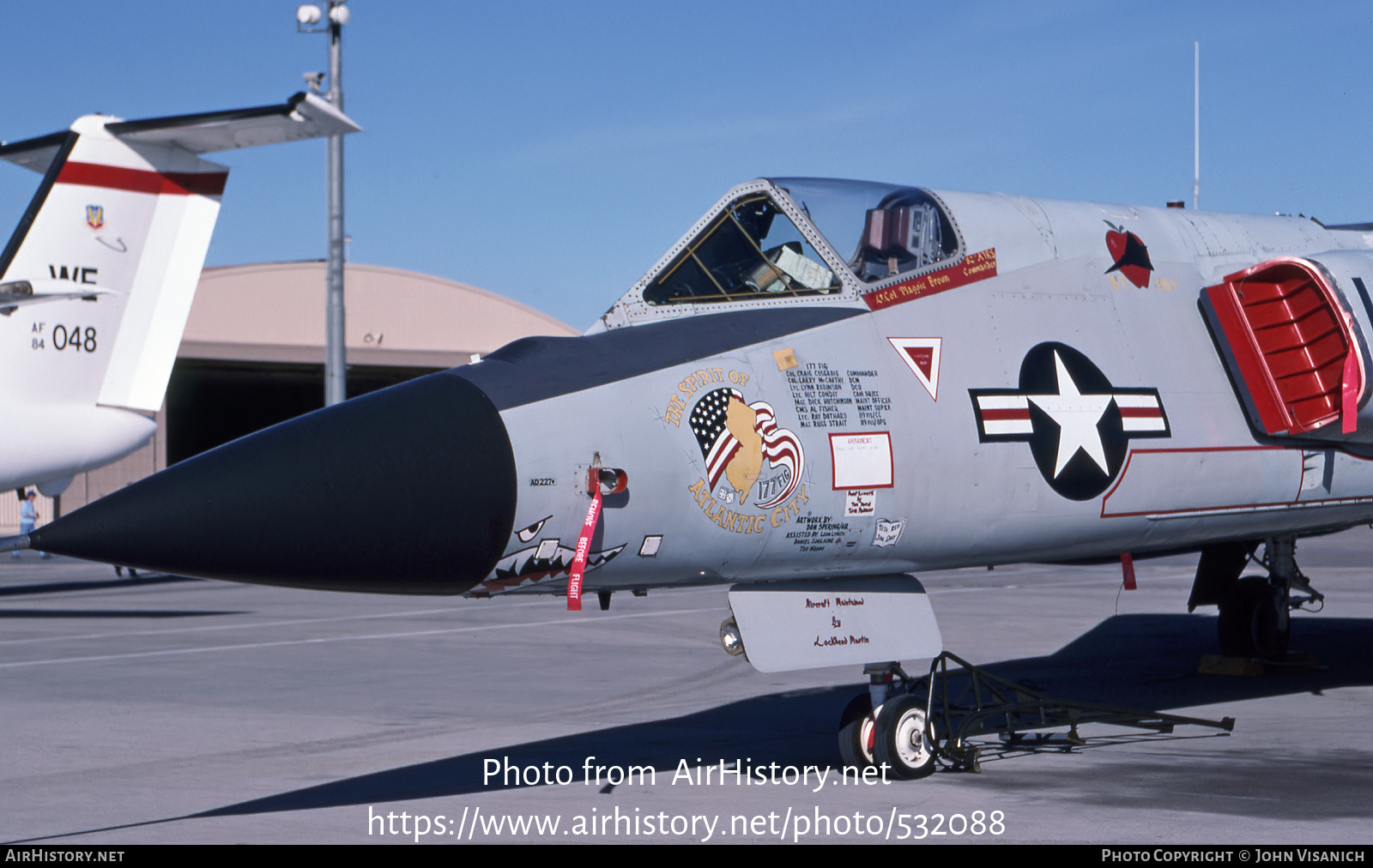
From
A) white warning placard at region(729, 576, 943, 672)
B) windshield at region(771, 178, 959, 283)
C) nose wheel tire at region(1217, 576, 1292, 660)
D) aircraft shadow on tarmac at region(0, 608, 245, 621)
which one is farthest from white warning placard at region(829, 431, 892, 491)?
aircraft shadow on tarmac at region(0, 608, 245, 621)

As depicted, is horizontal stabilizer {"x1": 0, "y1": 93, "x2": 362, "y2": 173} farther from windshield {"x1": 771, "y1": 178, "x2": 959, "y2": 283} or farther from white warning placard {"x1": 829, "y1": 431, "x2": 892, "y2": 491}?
white warning placard {"x1": 829, "y1": 431, "x2": 892, "y2": 491}

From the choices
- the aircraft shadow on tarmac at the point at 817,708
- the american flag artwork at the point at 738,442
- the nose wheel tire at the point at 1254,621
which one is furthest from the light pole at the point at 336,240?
the american flag artwork at the point at 738,442

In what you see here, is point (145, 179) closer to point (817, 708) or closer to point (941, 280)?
point (817, 708)

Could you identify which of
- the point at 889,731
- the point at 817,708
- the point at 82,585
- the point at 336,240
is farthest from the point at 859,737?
the point at 82,585

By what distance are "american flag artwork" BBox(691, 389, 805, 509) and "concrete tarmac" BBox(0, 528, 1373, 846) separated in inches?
62.0

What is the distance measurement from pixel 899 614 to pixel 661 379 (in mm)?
1884

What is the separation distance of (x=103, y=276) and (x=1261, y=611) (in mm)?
12399

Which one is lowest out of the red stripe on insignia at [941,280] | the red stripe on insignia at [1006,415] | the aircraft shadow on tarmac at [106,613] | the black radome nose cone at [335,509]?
the aircraft shadow on tarmac at [106,613]

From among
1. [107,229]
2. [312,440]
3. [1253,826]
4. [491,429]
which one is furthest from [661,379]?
[107,229]

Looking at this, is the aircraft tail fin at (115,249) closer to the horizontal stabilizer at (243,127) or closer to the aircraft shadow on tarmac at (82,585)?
the horizontal stabilizer at (243,127)

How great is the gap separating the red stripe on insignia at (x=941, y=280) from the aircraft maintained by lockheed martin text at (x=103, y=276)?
9615 mm

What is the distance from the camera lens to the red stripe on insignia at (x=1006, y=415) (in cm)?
723
